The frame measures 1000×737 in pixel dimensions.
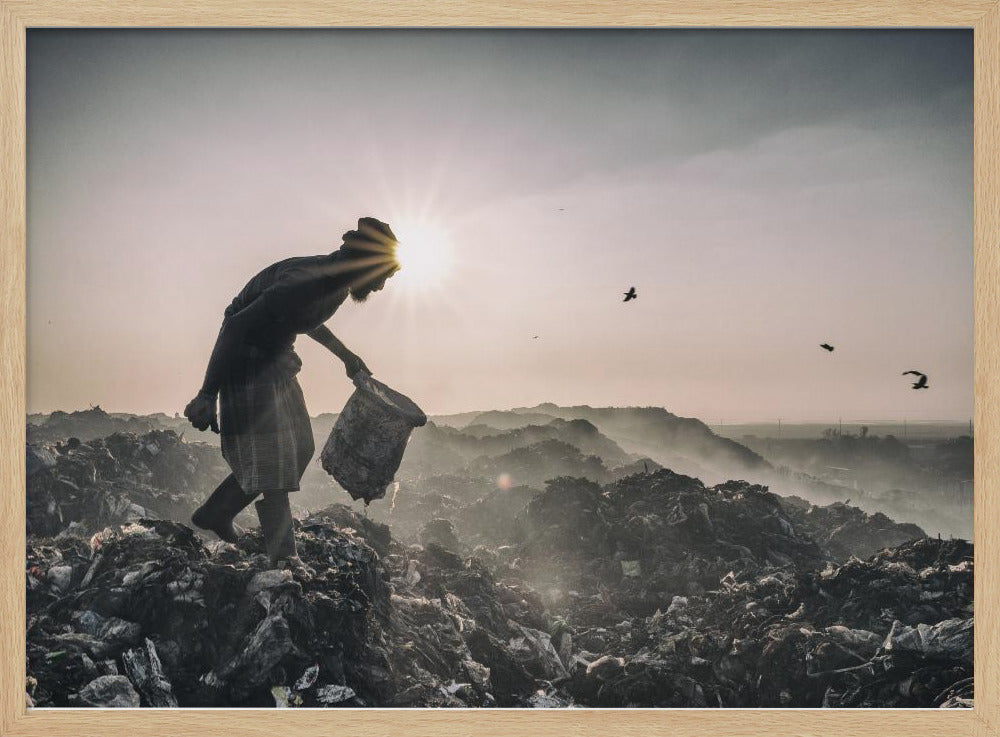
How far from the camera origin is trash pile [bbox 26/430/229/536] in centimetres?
290

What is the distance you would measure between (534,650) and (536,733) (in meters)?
0.33

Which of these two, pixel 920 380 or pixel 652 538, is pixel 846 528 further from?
pixel 652 538

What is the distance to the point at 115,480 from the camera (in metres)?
3.24

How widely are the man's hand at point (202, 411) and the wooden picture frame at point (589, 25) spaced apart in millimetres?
740

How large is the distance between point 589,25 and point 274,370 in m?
1.92

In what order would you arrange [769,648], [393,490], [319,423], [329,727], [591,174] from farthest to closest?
1. [393,490]
2. [319,423]
3. [591,174]
4. [769,648]
5. [329,727]

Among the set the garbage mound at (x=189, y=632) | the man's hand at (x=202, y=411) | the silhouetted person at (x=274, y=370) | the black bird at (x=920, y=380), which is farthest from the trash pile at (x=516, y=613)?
the black bird at (x=920, y=380)

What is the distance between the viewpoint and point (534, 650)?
9.25 feet

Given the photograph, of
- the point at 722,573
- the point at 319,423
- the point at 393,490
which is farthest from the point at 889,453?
the point at 319,423

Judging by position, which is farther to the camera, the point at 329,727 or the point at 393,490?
the point at 393,490

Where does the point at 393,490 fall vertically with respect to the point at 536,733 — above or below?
above

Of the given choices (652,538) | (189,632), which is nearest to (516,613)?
(652,538)

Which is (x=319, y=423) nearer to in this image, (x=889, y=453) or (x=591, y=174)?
(x=591, y=174)

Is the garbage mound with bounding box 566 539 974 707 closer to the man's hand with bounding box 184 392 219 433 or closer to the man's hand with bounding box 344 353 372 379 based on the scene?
the man's hand with bounding box 344 353 372 379
